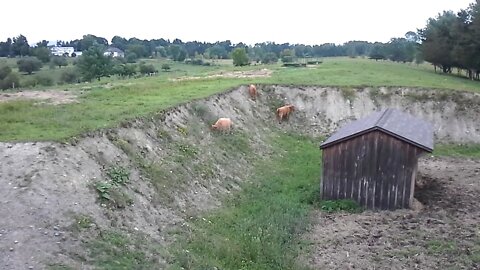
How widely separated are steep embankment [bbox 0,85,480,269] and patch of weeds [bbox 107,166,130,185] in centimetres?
4

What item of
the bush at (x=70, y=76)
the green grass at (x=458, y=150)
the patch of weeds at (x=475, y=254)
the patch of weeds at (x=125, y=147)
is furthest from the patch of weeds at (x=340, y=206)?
the bush at (x=70, y=76)

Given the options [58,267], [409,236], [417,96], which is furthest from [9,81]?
[409,236]

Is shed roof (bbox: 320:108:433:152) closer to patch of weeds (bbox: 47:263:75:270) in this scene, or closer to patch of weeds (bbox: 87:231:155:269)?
patch of weeds (bbox: 87:231:155:269)

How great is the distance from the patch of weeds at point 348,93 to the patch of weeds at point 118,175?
24.3m

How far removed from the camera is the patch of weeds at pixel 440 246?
54.9 ft

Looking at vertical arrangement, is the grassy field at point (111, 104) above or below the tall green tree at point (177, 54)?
above

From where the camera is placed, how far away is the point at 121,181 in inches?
653

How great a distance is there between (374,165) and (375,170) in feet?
0.70

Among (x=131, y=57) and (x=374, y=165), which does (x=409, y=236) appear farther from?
(x=131, y=57)

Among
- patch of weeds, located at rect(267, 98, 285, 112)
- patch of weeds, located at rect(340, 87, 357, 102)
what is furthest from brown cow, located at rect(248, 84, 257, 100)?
patch of weeds, located at rect(340, 87, 357, 102)

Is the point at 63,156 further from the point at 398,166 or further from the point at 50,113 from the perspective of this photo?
the point at 398,166

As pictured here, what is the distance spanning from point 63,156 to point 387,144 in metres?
12.8

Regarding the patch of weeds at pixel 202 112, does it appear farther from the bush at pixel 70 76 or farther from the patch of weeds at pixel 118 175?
the bush at pixel 70 76

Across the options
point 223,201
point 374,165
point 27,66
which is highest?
point 27,66
